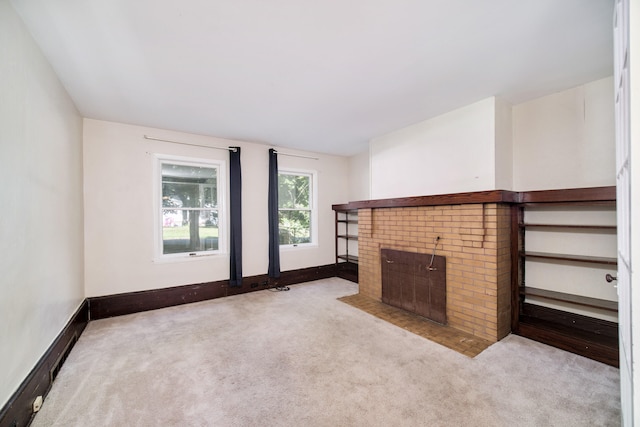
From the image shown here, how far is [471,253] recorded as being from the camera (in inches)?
111

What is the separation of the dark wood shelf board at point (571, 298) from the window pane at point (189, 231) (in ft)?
13.8

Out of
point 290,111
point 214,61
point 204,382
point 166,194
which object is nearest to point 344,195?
point 290,111

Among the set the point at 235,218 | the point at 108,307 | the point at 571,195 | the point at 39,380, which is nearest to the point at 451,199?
the point at 571,195

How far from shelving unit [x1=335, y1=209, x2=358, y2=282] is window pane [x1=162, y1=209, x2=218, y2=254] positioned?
2402 mm

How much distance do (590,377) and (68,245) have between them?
15.7 feet

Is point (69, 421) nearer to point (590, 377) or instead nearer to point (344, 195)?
point (590, 377)

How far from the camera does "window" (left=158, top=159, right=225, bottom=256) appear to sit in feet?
12.5

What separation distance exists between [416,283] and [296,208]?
2.65 metres

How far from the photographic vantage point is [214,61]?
208cm

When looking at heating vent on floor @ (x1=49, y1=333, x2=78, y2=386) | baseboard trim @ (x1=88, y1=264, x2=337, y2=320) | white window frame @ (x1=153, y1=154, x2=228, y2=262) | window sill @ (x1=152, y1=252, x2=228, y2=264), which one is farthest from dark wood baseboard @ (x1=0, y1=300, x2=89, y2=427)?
white window frame @ (x1=153, y1=154, x2=228, y2=262)

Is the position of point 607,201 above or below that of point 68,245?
above

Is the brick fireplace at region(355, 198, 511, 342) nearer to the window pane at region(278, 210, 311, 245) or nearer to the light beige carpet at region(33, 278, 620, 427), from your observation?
the light beige carpet at region(33, 278, 620, 427)

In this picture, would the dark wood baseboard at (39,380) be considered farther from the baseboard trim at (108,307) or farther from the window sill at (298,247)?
the window sill at (298,247)

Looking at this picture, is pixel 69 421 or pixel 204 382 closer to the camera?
pixel 69 421
